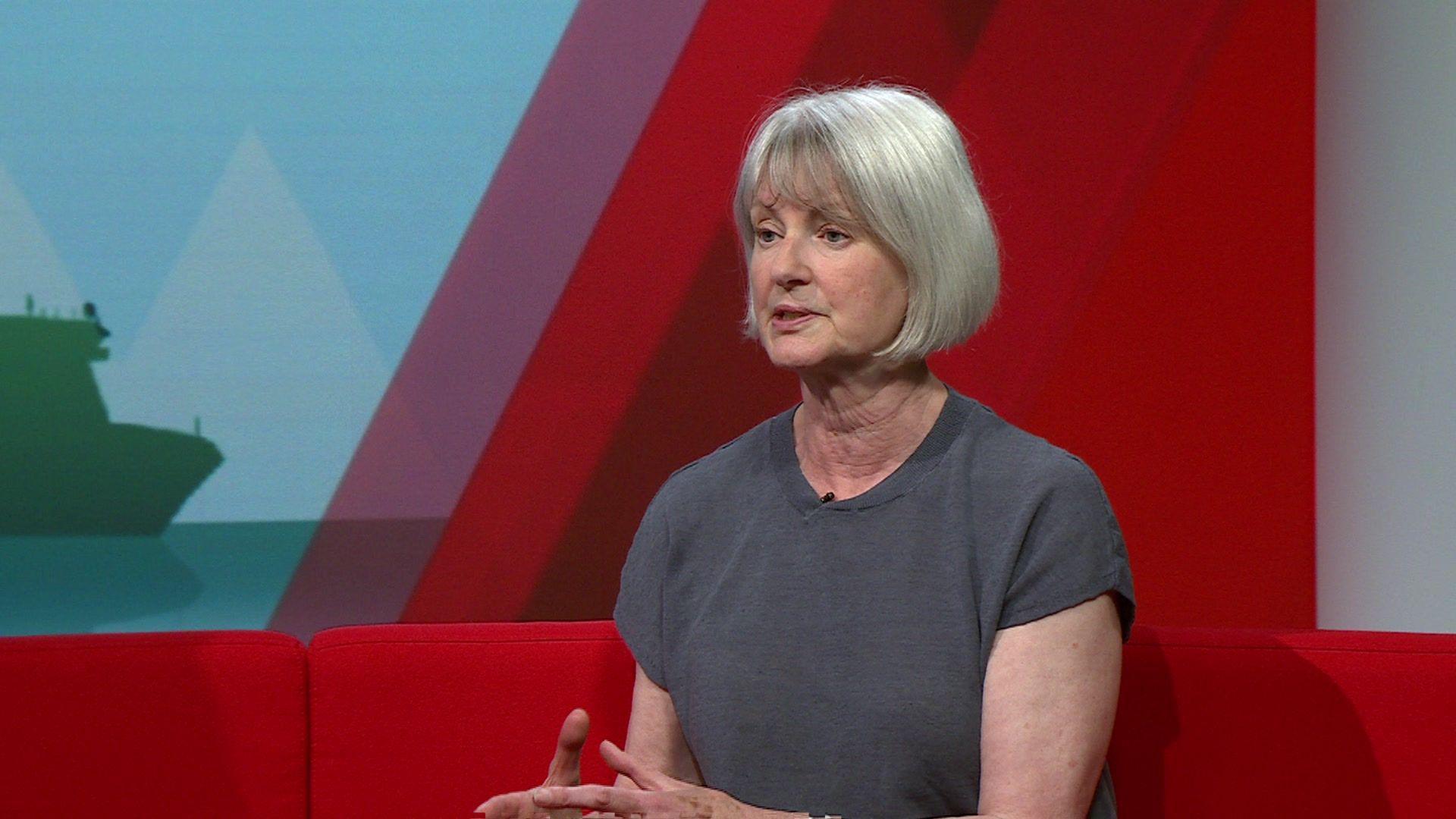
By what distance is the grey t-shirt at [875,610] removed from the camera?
59.5 inches

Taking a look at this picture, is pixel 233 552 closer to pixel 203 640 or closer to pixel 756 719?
pixel 203 640

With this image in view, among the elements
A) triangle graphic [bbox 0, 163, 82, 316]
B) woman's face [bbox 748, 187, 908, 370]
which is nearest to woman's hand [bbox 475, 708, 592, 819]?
woman's face [bbox 748, 187, 908, 370]

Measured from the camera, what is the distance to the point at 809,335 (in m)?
1.60

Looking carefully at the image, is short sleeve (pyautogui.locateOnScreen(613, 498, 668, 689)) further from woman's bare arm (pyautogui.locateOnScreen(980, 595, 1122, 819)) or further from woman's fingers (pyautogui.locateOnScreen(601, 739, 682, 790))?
woman's bare arm (pyautogui.locateOnScreen(980, 595, 1122, 819))

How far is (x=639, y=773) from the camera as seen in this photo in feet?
5.11

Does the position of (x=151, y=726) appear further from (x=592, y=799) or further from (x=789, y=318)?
(x=789, y=318)

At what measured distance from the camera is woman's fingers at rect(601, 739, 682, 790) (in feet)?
5.00

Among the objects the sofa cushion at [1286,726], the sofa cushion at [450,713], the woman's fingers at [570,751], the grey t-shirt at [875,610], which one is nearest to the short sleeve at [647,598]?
the grey t-shirt at [875,610]

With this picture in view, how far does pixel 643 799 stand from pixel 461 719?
49 centimetres

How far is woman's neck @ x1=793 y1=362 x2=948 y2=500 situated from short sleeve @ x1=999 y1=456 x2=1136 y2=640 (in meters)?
0.18

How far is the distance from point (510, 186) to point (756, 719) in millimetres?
1273

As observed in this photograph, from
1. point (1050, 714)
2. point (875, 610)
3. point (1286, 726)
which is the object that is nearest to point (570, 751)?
point (875, 610)

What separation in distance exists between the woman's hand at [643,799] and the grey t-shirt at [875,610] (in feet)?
0.29

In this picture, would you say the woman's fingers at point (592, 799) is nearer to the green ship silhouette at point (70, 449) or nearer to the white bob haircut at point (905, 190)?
the white bob haircut at point (905, 190)
